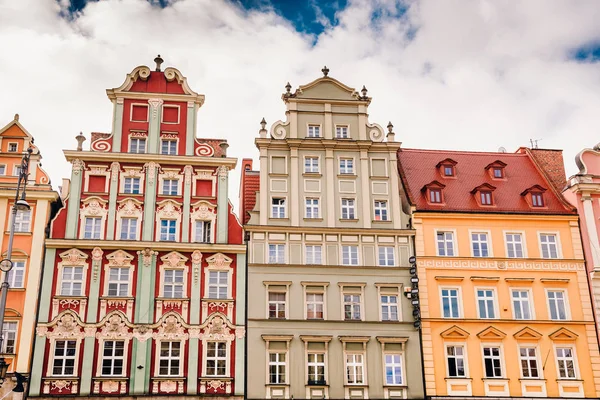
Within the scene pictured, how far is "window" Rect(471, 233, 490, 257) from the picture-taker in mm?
35812

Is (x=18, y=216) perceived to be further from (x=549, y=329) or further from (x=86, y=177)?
(x=549, y=329)

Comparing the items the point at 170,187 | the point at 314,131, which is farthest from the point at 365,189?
the point at 170,187

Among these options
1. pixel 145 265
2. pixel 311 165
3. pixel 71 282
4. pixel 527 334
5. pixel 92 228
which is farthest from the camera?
pixel 311 165

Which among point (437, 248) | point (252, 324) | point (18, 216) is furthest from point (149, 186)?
point (437, 248)

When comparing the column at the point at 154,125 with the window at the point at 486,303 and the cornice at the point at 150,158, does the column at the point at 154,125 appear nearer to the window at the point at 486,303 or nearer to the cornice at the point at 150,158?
the cornice at the point at 150,158

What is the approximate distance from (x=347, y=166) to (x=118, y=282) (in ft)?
40.6

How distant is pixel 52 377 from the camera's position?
31000mm

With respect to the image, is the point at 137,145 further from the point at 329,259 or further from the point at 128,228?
the point at 329,259

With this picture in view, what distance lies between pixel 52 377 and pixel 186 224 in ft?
28.6

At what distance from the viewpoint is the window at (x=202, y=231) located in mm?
34312

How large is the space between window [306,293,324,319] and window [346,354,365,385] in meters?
2.30

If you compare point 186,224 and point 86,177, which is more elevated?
point 86,177

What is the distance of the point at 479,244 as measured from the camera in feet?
118

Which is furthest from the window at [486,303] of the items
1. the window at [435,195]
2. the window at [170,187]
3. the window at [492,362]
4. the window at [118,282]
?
the window at [118,282]
